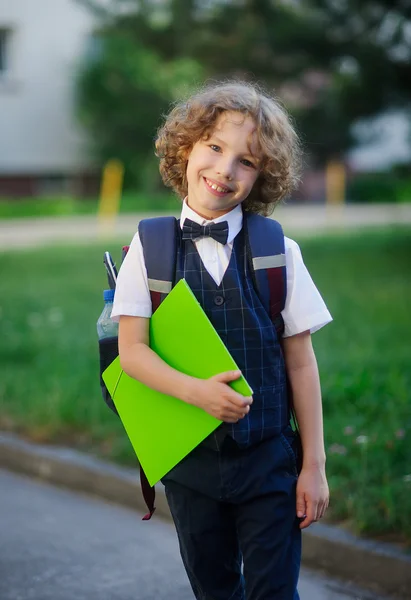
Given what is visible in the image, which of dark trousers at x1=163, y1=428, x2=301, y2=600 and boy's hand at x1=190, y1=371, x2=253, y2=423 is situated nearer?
boy's hand at x1=190, y1=371, x2=253, y2=423

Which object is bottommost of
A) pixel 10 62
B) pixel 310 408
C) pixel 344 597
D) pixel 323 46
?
pixel 344 597

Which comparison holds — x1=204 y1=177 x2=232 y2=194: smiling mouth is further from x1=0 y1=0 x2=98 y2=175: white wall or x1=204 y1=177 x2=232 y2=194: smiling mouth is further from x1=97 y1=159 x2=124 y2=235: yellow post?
x1=0 y1=0 x2=98 y2=175: white wall

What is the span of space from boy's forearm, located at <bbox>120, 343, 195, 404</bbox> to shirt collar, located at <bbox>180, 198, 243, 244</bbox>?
1.15 ft

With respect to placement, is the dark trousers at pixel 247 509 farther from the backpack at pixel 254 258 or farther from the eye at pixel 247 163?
the eye at pixel 247 163

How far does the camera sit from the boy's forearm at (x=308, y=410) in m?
2.46

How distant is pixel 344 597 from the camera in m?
3.57

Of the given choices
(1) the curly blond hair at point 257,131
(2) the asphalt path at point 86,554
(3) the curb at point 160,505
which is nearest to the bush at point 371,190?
(3) the curb at point 160,505

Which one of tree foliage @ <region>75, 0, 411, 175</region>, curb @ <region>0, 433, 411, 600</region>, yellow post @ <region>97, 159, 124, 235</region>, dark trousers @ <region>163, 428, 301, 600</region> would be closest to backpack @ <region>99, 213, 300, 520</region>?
dark trousers @ <region>163, 428, 301, 600</region>

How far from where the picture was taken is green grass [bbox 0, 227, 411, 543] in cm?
414

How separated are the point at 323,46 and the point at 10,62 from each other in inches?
598

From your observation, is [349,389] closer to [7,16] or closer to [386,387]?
[386,387]

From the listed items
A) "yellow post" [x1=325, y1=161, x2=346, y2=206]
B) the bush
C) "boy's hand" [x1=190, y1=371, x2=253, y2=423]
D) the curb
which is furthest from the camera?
the bush

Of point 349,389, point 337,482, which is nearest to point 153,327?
point 337,482

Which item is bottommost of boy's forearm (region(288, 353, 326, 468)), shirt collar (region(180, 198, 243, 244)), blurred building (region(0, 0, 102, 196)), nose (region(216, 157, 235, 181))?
boy's forearm (region(288, 353, 326, 468))
